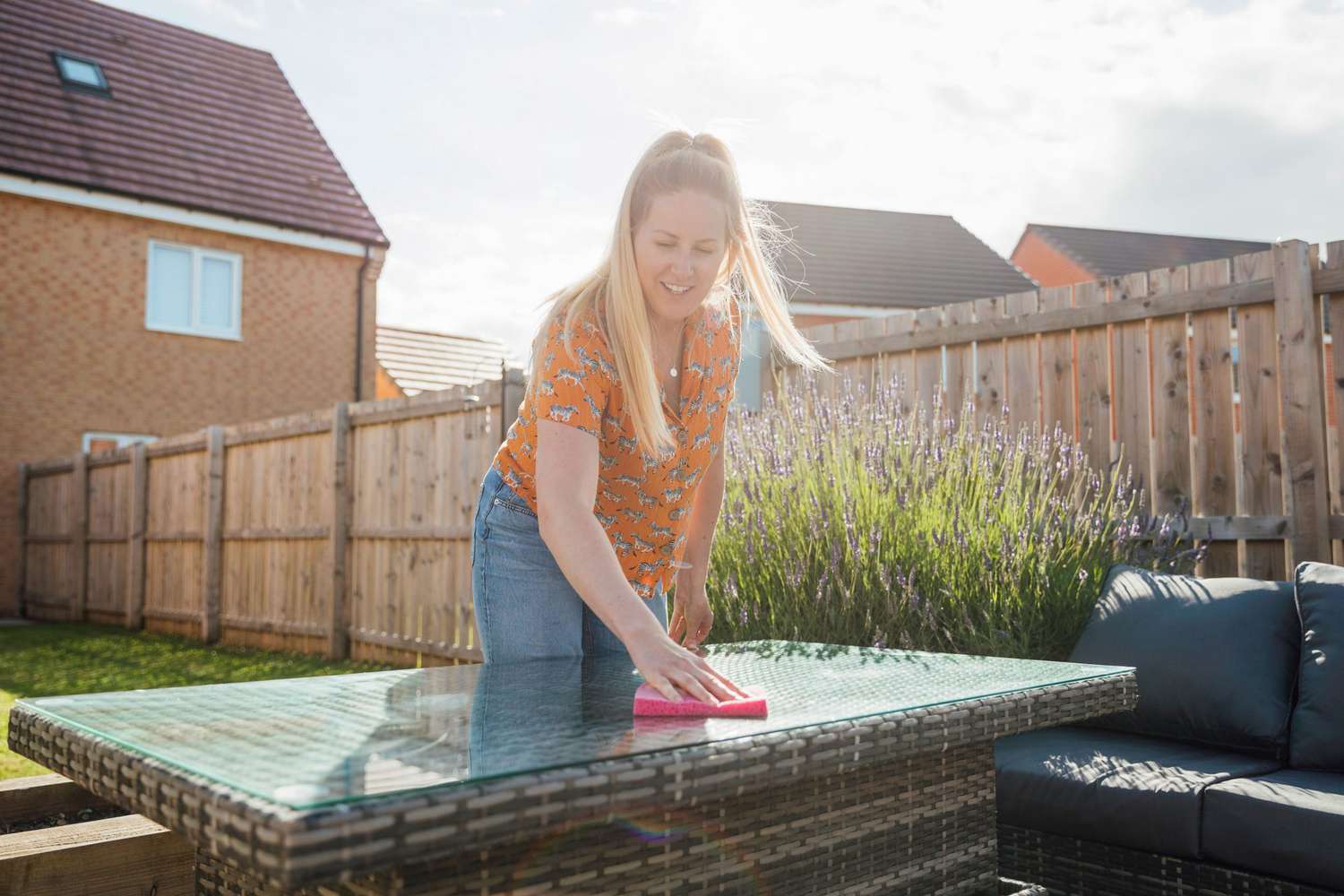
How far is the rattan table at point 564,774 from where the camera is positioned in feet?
3.10

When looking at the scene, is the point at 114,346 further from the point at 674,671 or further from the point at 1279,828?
the point at 1279,828

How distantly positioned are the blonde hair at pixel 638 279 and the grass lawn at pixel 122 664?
13.2ft

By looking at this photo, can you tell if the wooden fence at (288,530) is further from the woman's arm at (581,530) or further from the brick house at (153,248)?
the woman's arm at (581,530)

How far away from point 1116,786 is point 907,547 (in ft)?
4.70

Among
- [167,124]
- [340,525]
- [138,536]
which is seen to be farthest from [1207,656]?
[167,124]

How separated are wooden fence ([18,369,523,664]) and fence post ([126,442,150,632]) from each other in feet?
0.06

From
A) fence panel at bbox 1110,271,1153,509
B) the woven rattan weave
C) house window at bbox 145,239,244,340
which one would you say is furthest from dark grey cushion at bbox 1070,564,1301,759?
house window at bbox 145,239,244,340

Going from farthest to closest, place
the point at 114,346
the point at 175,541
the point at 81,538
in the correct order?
the point at 114,346 → the point at 81,538 → the point at 175,541

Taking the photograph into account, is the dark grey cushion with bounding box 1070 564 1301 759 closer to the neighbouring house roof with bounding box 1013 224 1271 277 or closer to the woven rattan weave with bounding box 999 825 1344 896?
the woven rattan weave with bounding box 999 825 1344 896

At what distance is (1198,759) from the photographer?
9.32 feet

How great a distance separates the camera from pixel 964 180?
9.78m

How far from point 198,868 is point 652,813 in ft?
2.40

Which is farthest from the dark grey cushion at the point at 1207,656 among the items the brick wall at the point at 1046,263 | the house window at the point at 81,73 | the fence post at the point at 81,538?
the brick wall at the point at 1046,263

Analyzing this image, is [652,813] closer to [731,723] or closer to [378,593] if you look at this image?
[731,723]
